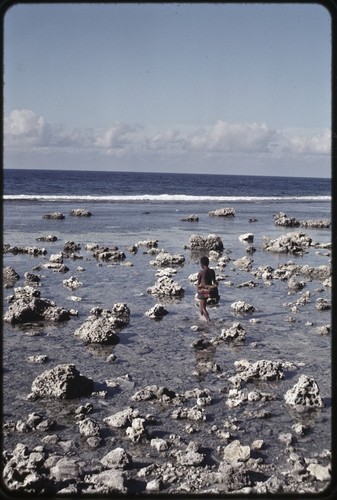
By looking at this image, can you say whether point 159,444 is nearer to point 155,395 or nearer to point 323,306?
point 155,395

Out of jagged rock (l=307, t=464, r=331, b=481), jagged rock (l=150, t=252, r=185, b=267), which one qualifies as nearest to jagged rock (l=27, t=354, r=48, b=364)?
jagged rock (l=307, t=464, r=331, b=481)

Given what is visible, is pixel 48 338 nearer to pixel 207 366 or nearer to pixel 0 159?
pixel 207 366

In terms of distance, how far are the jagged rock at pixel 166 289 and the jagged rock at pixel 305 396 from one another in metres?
7.29

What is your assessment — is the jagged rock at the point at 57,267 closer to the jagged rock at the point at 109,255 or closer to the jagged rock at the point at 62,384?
the jagged rock at the point at 109,255

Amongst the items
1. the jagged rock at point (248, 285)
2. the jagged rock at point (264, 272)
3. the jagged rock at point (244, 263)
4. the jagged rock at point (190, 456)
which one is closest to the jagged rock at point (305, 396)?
the jagged rock at point (190, 456)

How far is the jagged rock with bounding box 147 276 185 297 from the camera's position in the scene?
1530cm

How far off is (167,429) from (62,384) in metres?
2.04

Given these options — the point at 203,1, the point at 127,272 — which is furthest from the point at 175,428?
the point at 127,272

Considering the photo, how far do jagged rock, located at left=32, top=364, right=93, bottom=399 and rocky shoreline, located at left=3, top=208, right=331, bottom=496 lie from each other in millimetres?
17

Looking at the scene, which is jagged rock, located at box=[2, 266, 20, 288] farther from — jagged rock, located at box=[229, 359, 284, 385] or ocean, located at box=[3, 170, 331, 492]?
A: jagged rock, located at box=[229, 359, 284, 385]

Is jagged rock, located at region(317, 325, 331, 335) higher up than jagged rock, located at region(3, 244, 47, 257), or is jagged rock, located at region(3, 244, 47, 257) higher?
jagged rock, located at region(3, 244, 47, 257)

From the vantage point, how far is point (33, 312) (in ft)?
41.4

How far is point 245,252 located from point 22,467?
18.0 metres

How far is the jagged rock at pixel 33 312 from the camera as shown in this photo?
40.5ft
